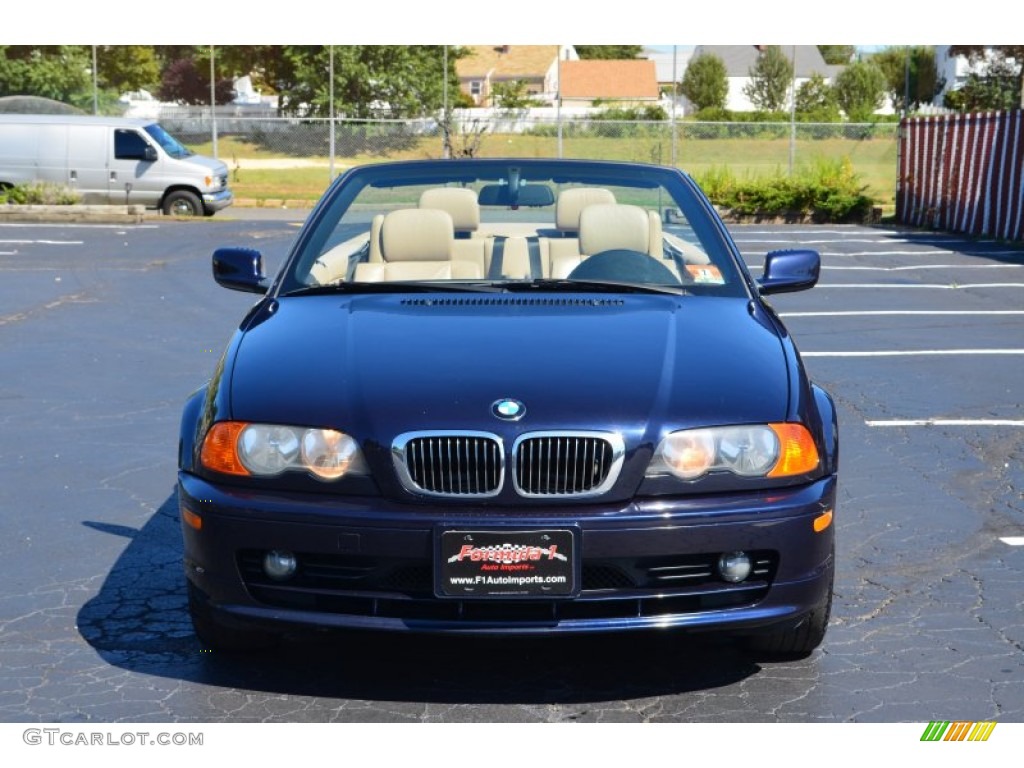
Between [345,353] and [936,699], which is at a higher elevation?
[345,353]

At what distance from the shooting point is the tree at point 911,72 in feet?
218

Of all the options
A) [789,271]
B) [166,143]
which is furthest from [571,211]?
[166,143]

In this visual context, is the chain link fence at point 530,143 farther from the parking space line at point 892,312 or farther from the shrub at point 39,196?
the parking space line at point 892,312

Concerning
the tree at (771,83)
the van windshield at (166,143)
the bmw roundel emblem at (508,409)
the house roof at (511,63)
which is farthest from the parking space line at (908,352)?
the house roof at (511,63)

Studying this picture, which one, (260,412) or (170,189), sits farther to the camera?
(170,189)

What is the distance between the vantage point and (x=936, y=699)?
4.05 m

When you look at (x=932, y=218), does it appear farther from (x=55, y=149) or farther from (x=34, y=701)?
(x=34, y=701)

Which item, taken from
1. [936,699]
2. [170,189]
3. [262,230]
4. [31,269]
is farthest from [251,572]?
[170,189]

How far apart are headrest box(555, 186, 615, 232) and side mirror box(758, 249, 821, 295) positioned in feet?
2.36

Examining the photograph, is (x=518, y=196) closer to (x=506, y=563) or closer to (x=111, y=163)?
(x=506, y=563)

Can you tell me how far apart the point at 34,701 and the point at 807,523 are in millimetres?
2116

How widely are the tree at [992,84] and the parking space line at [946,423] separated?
1714 inches

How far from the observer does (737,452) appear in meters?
3.91

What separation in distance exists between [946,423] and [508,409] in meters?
4.70
